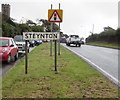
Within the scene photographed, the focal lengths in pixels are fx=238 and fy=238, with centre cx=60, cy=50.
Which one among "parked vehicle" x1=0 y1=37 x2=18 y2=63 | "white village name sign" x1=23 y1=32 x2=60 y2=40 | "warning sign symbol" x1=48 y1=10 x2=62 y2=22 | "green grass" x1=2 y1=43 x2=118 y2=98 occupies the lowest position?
"green grass" x1=2 y1=43 x2=118 y2=98

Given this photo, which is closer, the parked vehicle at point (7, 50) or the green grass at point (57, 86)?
the green grass at point (57, 86)

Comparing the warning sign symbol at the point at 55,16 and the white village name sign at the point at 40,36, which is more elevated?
the warning sign symbol at the point at 55,16

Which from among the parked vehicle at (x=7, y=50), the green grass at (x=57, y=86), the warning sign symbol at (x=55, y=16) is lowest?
the green grass at (x=57, y=86)

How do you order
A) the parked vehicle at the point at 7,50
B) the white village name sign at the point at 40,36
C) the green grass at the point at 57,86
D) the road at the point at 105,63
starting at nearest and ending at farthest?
1. the green grass at the point at 57,86
2. the white village name sign at the point at 40,36
3. the road at the point at 105,63
4. the parked vehicle at the point at 7,50

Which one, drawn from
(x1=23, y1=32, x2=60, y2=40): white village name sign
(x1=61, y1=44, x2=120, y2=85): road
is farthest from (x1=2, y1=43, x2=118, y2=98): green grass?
(x1=23, y1=32, x2=60, y2=40): white village name sign

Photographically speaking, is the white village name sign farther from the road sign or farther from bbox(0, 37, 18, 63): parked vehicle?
bbox(0, 37, 18, 63): parked vehicle

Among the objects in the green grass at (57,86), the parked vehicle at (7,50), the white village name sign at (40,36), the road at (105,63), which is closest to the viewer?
the green grass at (57,86)

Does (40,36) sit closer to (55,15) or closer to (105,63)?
(55,15)

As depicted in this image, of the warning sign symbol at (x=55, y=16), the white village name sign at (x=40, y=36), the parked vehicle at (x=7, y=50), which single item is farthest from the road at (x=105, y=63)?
the parked vehicle at (x=7, y=50)

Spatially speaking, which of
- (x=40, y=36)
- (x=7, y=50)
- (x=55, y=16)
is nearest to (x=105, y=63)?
(x=55, y=16)

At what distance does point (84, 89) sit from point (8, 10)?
53582 mm

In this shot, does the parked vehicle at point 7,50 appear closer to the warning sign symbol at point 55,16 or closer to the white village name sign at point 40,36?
the white village name sign at point 40,36

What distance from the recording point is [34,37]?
29.2ft

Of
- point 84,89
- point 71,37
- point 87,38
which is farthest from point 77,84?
point 87,38
